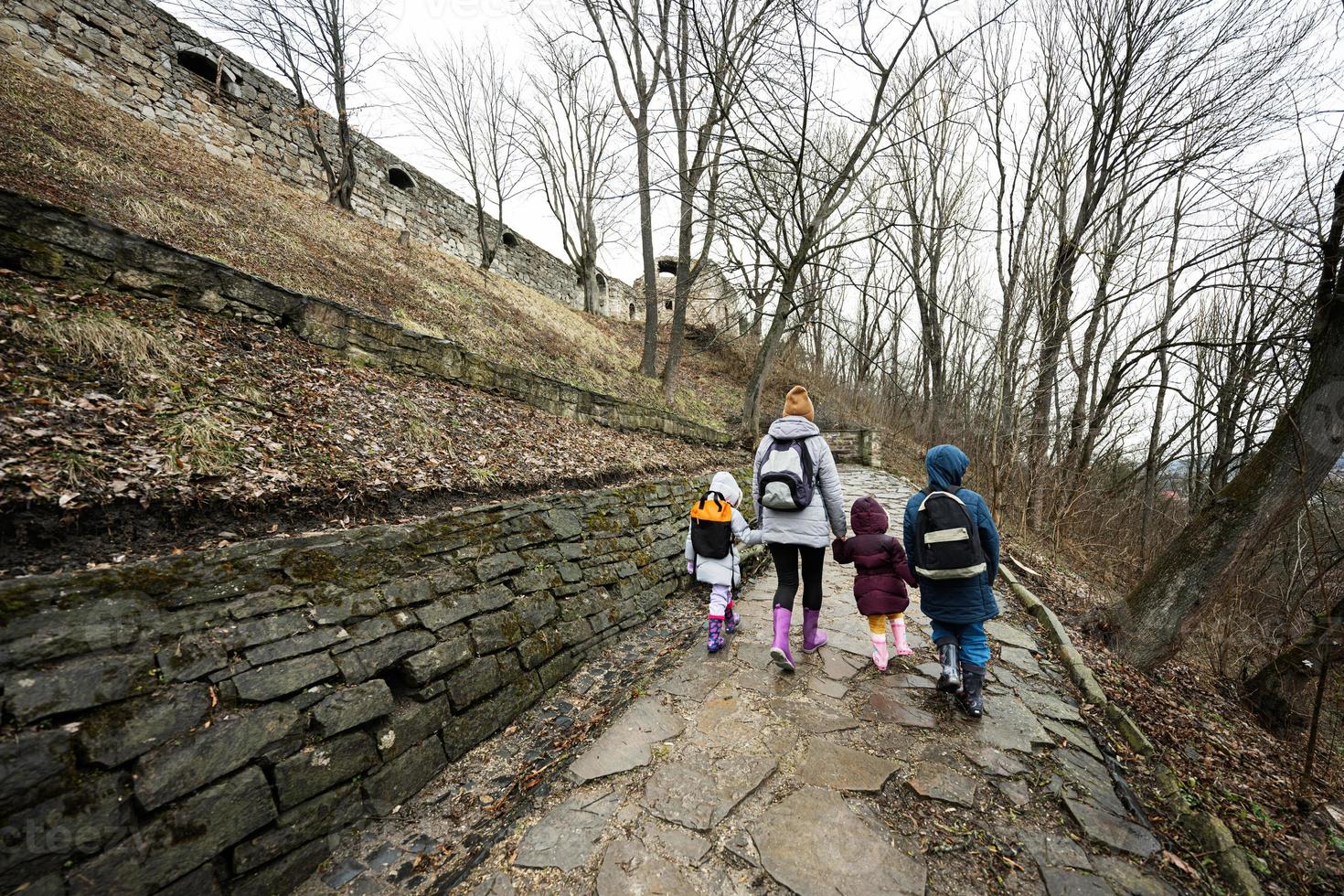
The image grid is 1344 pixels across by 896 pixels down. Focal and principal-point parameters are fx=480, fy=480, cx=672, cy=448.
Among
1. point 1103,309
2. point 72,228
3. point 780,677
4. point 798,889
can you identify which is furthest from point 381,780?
point 1103,309

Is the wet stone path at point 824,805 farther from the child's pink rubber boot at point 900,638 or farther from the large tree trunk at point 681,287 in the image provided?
the large tree trunk at point 681,287

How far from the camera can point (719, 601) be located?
3875 mm

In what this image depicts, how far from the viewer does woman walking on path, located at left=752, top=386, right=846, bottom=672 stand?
344 cm

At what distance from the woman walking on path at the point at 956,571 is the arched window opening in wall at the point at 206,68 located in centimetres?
1599

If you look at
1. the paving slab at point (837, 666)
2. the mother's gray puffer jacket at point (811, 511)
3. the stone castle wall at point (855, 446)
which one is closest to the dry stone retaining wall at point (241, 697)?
the mother's gray puffer jacket at point (811, 511)

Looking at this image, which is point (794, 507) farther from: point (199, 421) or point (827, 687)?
point (199, 421)

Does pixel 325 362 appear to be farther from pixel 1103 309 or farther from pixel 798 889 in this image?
pixel 1103 309

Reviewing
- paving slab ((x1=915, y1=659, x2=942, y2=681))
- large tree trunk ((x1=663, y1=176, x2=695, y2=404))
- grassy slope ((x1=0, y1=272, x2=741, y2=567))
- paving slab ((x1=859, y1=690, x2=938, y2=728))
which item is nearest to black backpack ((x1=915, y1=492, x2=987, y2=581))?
paving slab ((x1=859, y1=690, x2=938, y2=728))

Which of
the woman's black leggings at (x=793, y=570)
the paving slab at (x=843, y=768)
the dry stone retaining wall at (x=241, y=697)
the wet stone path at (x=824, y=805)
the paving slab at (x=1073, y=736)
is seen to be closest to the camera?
the dry stone retaining wall at (x=241, y=697)

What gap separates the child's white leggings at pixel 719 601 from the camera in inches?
151

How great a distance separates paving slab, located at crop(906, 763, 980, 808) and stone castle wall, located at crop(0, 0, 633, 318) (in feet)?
51.0

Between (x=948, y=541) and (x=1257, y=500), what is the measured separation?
303 centimetres

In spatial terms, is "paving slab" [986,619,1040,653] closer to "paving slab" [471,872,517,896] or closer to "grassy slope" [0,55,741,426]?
"paving slab" [471,872,517,896]

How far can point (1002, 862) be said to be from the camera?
2.01m
